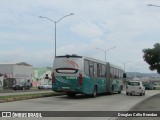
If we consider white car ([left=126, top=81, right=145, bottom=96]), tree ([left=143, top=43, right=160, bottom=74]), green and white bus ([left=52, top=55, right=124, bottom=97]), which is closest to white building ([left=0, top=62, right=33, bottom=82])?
tree ([left=143, top=43, right=160, bottom=74])

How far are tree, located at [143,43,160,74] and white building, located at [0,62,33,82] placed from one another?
176ft

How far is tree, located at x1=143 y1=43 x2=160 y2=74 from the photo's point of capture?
52281 millimetres

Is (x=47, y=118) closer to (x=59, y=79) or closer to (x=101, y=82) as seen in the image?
(x=59, y=79)

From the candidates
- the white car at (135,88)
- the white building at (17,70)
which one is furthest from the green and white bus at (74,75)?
the white building at (17,70)

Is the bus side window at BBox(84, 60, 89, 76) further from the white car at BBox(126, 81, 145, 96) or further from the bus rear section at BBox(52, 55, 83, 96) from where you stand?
the white car at BBox(126, 81, 145, 96)

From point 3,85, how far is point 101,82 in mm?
49308

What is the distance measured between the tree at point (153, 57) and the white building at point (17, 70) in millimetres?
53722

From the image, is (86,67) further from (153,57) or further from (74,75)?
(153,57)

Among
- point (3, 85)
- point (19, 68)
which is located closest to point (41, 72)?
point (19, 68)

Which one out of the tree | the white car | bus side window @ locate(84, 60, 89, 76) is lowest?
the white car

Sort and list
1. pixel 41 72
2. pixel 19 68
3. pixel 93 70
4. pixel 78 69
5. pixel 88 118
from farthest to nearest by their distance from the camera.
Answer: pixel 41 72 < pixel 19 68 < pixel 93 70 < pixel 78 69 < pixel 88 118

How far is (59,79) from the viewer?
31797 mm

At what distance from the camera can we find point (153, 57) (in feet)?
174

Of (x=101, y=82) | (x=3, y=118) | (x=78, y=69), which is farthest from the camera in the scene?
(x=101, y=82)
